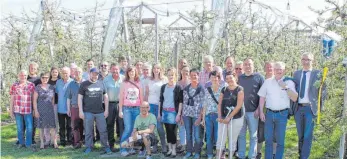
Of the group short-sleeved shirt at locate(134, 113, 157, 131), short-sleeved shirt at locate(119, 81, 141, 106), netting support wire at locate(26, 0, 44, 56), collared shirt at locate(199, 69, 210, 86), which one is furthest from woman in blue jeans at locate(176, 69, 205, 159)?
netting support wire at locate(26, 0, 44, 56)

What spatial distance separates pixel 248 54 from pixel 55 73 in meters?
5.11

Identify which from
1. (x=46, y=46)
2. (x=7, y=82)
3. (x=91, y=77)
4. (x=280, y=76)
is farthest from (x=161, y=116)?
(x=7, y=82)

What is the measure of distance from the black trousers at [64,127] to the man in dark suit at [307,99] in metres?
4.29

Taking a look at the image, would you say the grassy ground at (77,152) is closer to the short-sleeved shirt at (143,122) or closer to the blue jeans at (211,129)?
the short-sleeved shirt at (143,122)

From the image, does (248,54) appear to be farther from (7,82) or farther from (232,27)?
(7,82)

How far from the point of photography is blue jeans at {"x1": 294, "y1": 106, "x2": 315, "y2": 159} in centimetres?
579

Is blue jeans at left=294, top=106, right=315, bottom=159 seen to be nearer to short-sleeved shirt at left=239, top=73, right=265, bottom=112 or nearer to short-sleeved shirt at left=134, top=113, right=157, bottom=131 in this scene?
short-sleeved shirt at left=239, top=73, right=265, bottom=112

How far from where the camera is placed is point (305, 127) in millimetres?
5867

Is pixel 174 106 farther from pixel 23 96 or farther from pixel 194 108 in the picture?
pixel 23 96

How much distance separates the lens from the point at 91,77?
7098mm

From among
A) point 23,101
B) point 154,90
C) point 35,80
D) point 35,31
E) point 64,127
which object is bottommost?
point 64,127

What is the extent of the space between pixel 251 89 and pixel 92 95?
2.73 metres

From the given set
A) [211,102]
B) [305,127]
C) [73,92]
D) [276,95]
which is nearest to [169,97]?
[211,102]

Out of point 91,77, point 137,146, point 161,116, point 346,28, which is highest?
point 346,28
